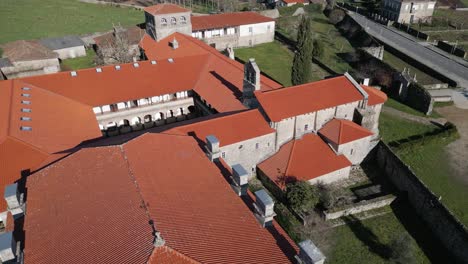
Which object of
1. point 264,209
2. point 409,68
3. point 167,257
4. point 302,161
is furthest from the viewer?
point 409,68

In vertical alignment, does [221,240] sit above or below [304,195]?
above

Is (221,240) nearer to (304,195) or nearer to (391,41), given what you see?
(304,195)

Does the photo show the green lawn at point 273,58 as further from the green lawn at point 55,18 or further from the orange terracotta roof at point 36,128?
the green lawn at point 55,18

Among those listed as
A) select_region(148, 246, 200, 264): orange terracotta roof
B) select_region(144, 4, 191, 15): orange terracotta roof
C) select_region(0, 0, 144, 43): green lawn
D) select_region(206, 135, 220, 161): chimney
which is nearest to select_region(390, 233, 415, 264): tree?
select_region(206, 135, 220, 161): chimney

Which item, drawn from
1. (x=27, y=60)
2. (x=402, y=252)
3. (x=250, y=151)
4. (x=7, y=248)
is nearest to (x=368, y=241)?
(x=402, y=252)

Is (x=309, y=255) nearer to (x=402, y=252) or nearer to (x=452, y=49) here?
(x=402, y=252)

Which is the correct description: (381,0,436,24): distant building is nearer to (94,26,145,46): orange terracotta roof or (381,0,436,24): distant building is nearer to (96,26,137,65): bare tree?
(94,26,145,46): orange terracotta roof

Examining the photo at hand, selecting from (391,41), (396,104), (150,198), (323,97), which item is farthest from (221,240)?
(391,41)
